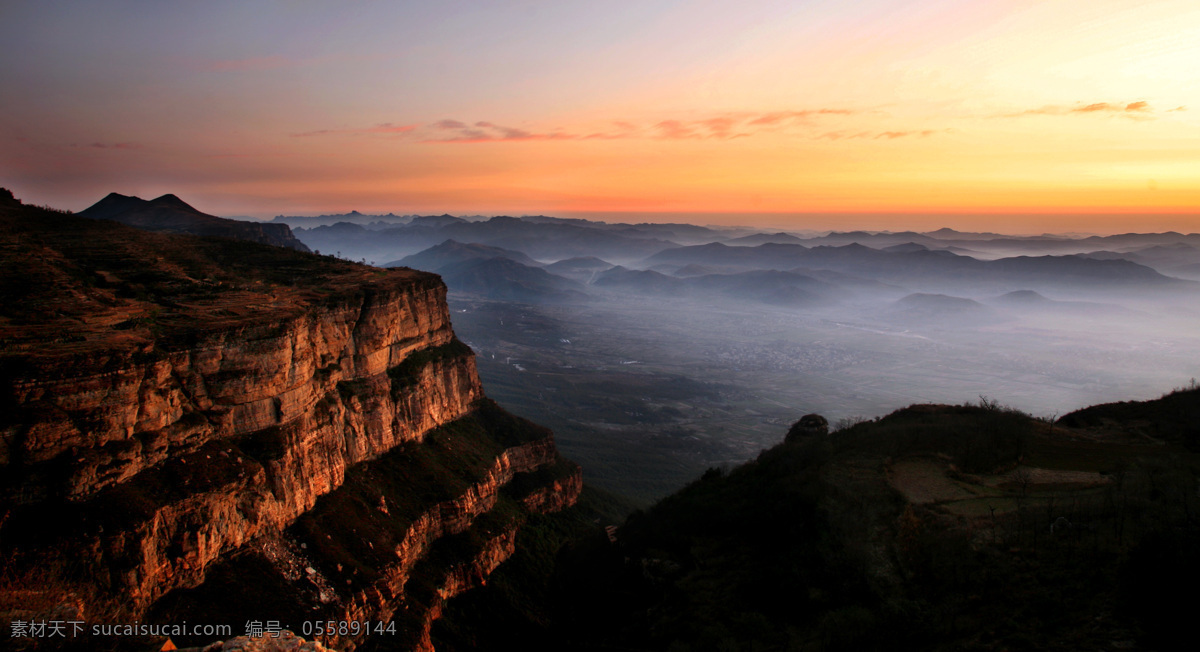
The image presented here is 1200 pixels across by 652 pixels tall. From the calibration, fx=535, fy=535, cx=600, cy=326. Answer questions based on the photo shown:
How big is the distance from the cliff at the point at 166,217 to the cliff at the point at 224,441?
5745cm

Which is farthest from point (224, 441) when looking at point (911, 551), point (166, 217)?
point (166, 217)

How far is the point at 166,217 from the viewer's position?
110 m

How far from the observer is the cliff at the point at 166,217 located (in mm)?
102500

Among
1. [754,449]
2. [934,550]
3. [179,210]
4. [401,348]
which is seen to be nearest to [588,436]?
[754,449]

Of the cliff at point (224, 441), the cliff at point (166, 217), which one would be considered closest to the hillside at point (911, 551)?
the cliff at point (224, 441)

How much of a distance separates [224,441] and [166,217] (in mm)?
110143

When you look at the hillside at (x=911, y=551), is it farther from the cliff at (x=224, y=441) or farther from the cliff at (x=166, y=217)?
the cliff at (x=166, y=217)

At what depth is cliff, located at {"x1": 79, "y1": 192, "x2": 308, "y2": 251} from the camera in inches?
4035

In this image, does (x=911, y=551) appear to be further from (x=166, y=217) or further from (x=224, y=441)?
(x=166, y=217)

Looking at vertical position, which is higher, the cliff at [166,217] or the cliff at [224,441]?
the cliff at [166,217]

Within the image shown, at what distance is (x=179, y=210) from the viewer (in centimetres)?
11662

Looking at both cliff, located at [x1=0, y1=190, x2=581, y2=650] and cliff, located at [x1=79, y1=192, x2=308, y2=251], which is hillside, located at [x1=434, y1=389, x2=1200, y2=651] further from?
cliff, located at [x1=79, y1=192, x2=308, y2=251]

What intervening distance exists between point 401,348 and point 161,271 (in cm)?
1754

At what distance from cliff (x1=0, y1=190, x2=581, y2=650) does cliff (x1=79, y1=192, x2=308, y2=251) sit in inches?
2262
